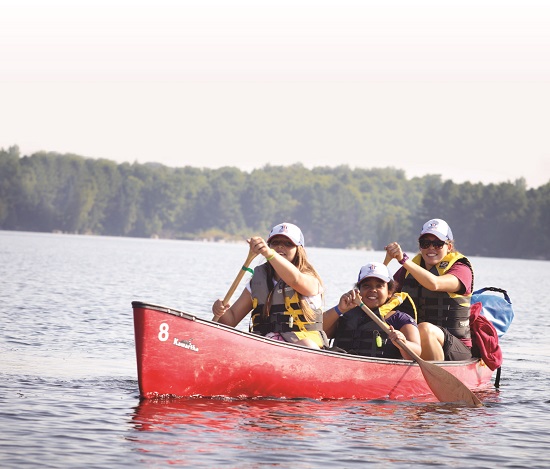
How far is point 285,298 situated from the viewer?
10.9 meters

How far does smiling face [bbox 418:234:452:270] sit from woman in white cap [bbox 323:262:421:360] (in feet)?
1.72

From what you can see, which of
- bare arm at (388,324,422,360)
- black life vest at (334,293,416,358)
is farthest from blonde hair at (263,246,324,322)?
bare arm at (388,324,422,360)

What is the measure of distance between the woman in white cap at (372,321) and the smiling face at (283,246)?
2.79ft

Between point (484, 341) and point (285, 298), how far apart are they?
3.42 metres

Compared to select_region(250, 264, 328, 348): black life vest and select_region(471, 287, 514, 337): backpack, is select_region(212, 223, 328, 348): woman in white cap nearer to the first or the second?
select_region(250, 264, 328, 348): black life vest

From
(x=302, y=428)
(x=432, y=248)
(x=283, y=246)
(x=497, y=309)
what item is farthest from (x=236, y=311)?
(x=497, y=309)

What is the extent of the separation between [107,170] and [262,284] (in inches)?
7150

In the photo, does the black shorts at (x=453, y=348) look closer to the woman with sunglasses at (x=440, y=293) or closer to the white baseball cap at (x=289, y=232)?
the woman with sunglasses at (x=440, y=293)

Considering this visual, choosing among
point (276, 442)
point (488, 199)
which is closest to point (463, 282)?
point (276, 442)

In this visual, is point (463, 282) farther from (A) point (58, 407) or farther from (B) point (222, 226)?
(B) point (222, 226)

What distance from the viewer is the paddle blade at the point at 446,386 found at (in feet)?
39.2

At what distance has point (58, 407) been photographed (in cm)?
1088

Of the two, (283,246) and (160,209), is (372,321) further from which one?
(160,209)

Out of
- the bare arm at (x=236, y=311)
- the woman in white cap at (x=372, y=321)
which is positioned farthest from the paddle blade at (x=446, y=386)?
the bare arm at (x=236, y=311)
